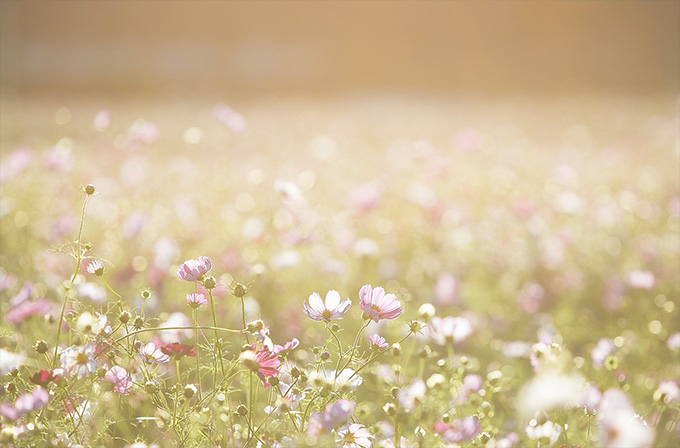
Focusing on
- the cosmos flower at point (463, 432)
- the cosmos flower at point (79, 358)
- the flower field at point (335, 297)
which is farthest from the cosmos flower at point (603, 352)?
the cosmos flower at point (79, 358)

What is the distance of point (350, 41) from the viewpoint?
12.8m

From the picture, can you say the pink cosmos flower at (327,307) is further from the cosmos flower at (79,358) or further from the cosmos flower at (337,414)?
the cosmos flower at (79,358)

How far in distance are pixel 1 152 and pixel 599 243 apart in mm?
2483

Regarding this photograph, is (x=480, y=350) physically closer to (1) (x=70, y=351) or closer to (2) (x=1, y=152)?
(1) (x=70, y=351)

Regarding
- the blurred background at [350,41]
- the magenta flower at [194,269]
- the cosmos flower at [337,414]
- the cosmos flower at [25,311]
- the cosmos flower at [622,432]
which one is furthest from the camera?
the blurred background at [350,41]

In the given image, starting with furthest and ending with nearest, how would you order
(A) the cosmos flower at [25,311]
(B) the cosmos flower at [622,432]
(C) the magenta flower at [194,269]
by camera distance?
(A) the cosmos flower at [25,311] < (C) the magenta flower at [194,269] < (B) the cosmos flower at [622,432]

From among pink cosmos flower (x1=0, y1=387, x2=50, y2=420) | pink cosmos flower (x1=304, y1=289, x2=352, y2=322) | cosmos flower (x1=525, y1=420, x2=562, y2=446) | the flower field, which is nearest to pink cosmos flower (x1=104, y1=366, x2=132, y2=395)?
the flower field

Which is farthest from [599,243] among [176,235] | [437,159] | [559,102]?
[559,102]

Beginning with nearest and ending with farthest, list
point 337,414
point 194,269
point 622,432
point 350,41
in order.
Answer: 1. point 622,432
2. point 337,414
3. point 194,269
4. point 350,41

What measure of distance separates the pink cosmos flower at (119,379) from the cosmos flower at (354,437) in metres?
0.28

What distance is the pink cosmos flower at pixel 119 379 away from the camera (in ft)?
2.87

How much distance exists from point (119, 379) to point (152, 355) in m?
0.05

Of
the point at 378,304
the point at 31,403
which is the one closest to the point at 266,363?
the point at 378,304

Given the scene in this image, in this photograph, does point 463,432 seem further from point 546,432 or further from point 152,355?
point 152,355
